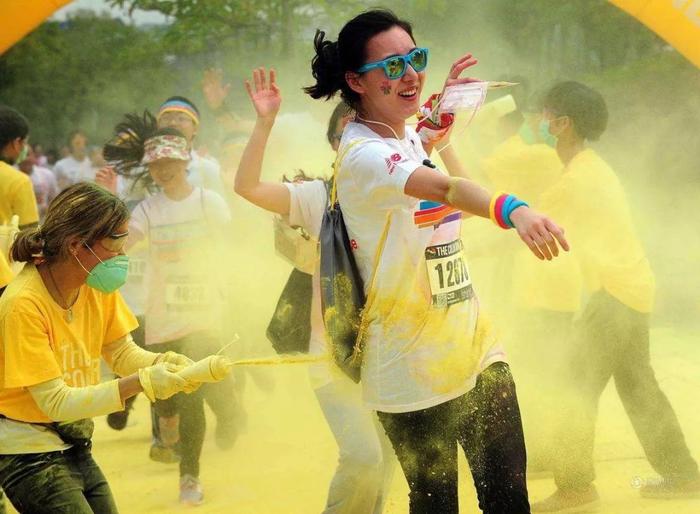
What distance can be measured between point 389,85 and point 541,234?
0.82 m

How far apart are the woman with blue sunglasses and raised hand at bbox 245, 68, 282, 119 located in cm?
74

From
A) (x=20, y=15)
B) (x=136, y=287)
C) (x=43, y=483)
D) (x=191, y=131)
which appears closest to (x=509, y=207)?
(x=43, y=483)

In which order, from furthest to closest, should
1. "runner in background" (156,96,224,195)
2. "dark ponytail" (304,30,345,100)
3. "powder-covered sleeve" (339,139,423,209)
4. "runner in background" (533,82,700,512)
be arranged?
"runner in background" (156,96,224,195) < "runner in background" (533,82,700,512) < "dark ponytail" (304,30,345,100) < "powder-covered sleeve" (339,139,423,209)

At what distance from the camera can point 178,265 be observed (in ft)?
19.3

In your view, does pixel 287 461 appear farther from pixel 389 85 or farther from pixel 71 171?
pixel 71 171

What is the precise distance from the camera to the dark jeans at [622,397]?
4.98 metres

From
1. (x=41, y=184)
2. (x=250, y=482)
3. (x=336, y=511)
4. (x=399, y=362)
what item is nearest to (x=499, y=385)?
(x=399, y=362)

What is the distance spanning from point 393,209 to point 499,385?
2.00 feet

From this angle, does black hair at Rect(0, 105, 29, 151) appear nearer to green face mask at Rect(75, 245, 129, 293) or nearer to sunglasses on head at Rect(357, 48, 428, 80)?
green face mask at Rect(75, 245, 129, 293)

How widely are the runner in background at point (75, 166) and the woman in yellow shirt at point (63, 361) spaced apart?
35.3 feet

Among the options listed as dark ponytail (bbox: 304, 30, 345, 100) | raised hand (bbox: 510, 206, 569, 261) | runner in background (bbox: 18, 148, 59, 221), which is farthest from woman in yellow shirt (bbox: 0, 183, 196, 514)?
runner in background (bbox: 18, 148, 59, 221)

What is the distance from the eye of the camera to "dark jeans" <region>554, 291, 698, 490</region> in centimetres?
498

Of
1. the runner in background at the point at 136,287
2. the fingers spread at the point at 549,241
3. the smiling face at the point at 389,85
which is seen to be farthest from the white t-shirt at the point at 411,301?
the runner in background at the point at 136,287

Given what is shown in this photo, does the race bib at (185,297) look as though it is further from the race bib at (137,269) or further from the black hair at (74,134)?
the black hair at (74,134)
